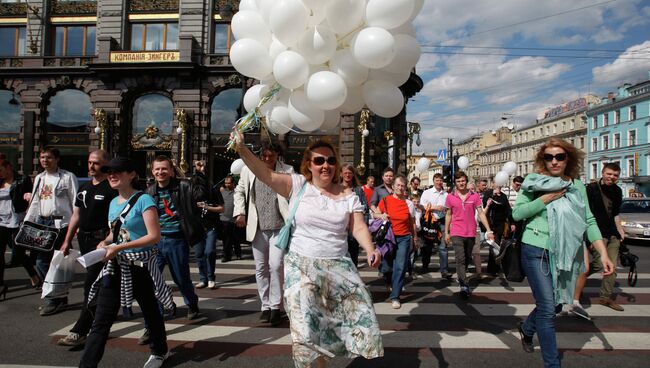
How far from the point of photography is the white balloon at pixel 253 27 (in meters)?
3.54

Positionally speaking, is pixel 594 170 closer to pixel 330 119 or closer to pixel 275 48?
pixel 330 119

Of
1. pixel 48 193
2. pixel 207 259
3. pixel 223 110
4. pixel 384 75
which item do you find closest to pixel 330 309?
pixel 384 75

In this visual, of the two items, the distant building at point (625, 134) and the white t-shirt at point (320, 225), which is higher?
the distant building at point (625, 134)

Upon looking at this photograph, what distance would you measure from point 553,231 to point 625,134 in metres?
58.9

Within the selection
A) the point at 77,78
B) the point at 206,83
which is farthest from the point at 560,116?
the point at 77,78

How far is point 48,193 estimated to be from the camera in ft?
18.3

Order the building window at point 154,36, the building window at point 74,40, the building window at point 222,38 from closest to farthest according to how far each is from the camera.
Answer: the building window at point 222,38
the building window at point 154,36
the building window at point 74,40

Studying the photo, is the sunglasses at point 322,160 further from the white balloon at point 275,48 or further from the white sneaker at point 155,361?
the white sneaker at point 155,361

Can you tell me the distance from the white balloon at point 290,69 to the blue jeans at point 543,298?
2.41 m

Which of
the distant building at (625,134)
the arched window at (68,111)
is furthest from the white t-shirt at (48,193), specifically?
the distant building at (625,134)

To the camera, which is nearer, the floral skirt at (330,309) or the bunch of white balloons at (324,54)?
the floral skirt at (330,309)

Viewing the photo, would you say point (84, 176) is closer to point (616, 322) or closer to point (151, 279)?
point (151, 279)

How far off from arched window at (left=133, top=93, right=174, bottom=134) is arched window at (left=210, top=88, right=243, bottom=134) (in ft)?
7.95

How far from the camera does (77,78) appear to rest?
Answer: 2375 centimetres
